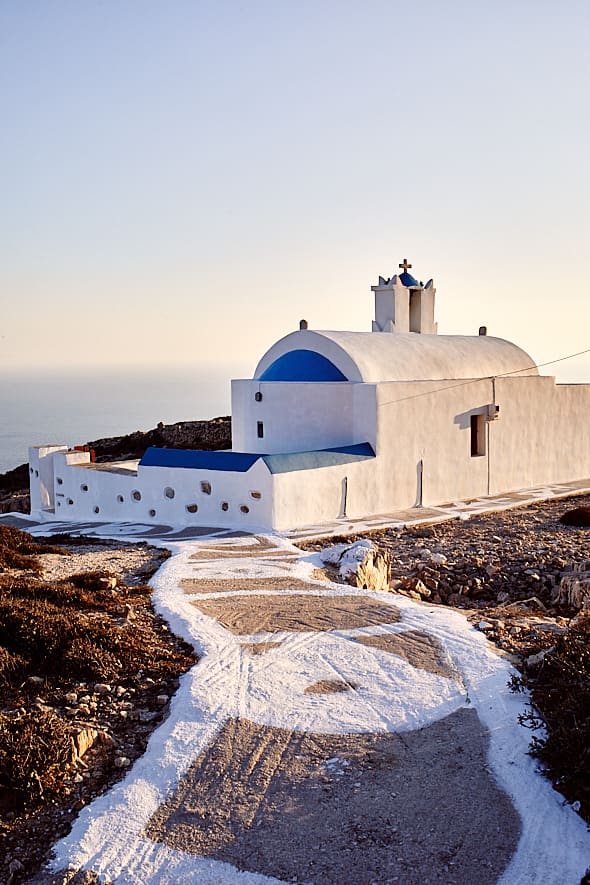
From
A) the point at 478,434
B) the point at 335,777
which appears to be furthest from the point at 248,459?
the point at 335,777

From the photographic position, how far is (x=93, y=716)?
6191 mm

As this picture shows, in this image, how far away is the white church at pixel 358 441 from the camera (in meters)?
16.0

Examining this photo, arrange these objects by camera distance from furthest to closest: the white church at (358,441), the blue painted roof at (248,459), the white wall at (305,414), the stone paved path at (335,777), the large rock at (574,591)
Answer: the white wall at (305,414) → the white church at (358,441) → the blue painted roof at (248,459) → the large rock at (574,591) → the stone paved path at (335,777)

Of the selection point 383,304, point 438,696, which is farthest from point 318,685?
point 383,304

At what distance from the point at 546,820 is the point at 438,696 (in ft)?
5.87

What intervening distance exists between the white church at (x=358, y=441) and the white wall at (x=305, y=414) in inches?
1.1

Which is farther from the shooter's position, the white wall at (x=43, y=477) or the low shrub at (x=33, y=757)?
the white wall at (x=43, y=477)

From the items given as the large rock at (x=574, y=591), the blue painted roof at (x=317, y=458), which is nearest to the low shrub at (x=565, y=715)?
the large rock at (x=574, y=591)

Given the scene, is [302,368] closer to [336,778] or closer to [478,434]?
[478,434]

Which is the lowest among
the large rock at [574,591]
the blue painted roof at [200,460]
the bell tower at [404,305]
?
the large rock at [574,591]

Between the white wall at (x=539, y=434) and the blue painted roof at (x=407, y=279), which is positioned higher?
the blue painted roof at (x=407, y=279)

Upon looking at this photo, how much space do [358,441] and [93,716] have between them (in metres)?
12.0

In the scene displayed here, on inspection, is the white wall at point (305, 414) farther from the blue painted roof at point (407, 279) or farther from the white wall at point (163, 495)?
the blue painted roof at point (407, 279)

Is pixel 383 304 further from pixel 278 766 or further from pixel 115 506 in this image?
pixel 278 766
